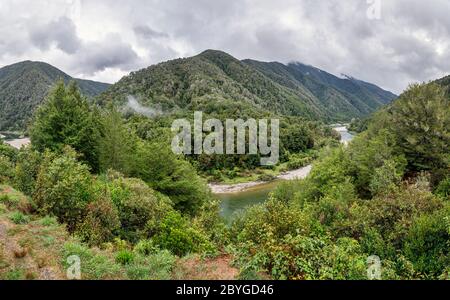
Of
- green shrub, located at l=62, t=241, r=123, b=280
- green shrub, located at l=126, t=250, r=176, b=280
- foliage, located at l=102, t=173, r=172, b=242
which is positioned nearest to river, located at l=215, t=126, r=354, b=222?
foliage, located at l=102, t=173, r=172, b=242

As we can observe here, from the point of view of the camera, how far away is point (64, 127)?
38.8 meters

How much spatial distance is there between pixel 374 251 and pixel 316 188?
2564cm

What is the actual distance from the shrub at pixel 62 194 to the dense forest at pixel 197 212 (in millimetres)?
71

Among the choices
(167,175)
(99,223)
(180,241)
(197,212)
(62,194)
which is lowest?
(197,212)

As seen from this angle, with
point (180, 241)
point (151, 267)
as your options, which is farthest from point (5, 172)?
point (151, 267)

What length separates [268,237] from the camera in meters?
14.8

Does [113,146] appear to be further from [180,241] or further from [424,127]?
[424,127]

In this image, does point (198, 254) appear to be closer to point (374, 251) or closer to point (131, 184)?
point (374, 251)

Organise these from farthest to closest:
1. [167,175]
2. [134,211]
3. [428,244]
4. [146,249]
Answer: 1. [167,175]
2. [134,211]
3. [428,244]
4. [146,249]

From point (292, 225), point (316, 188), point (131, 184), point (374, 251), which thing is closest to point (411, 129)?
point (316, 188)

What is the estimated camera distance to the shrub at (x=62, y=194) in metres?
20.3

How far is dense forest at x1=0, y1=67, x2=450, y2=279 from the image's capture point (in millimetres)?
13703

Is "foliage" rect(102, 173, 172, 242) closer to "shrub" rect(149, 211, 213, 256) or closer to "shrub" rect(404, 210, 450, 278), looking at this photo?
"shrub" rect(149, 211, 213, 256)

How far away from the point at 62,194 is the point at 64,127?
67.8 feet
